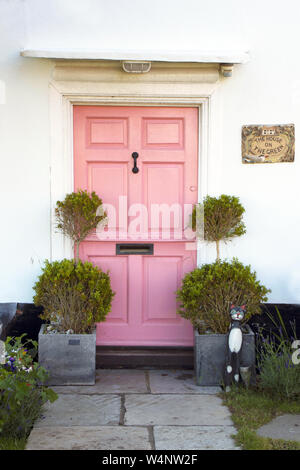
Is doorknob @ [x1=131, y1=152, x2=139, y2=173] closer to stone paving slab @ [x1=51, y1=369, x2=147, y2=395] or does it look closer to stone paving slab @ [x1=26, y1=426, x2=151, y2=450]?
stone paving slab @ [x1=51, y1=369, x2=147, y2=395]

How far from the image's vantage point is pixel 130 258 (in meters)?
4.70

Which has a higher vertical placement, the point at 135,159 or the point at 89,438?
the point at 135,159

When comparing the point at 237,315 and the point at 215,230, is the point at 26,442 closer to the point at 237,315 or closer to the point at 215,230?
the point at 237,315

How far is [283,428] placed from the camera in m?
3.42

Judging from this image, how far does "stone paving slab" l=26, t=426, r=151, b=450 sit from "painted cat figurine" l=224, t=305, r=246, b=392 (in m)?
0.95

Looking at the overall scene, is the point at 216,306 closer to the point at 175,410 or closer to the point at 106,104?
the point at 175,410

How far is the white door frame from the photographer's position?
4.50 metres

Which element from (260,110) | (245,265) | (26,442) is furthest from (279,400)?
(260,110)

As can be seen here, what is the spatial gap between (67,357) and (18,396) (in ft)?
3.56

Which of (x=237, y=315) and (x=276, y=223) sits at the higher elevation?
(x=276, y=223)

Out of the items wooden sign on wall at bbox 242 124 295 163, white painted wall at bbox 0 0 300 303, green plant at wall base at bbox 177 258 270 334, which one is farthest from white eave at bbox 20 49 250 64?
green plant at wall base at bbox 177 258 270 334

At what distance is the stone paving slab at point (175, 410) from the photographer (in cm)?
351

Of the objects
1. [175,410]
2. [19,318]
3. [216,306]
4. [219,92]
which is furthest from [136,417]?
[219,92]

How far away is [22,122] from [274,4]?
8.24ft
